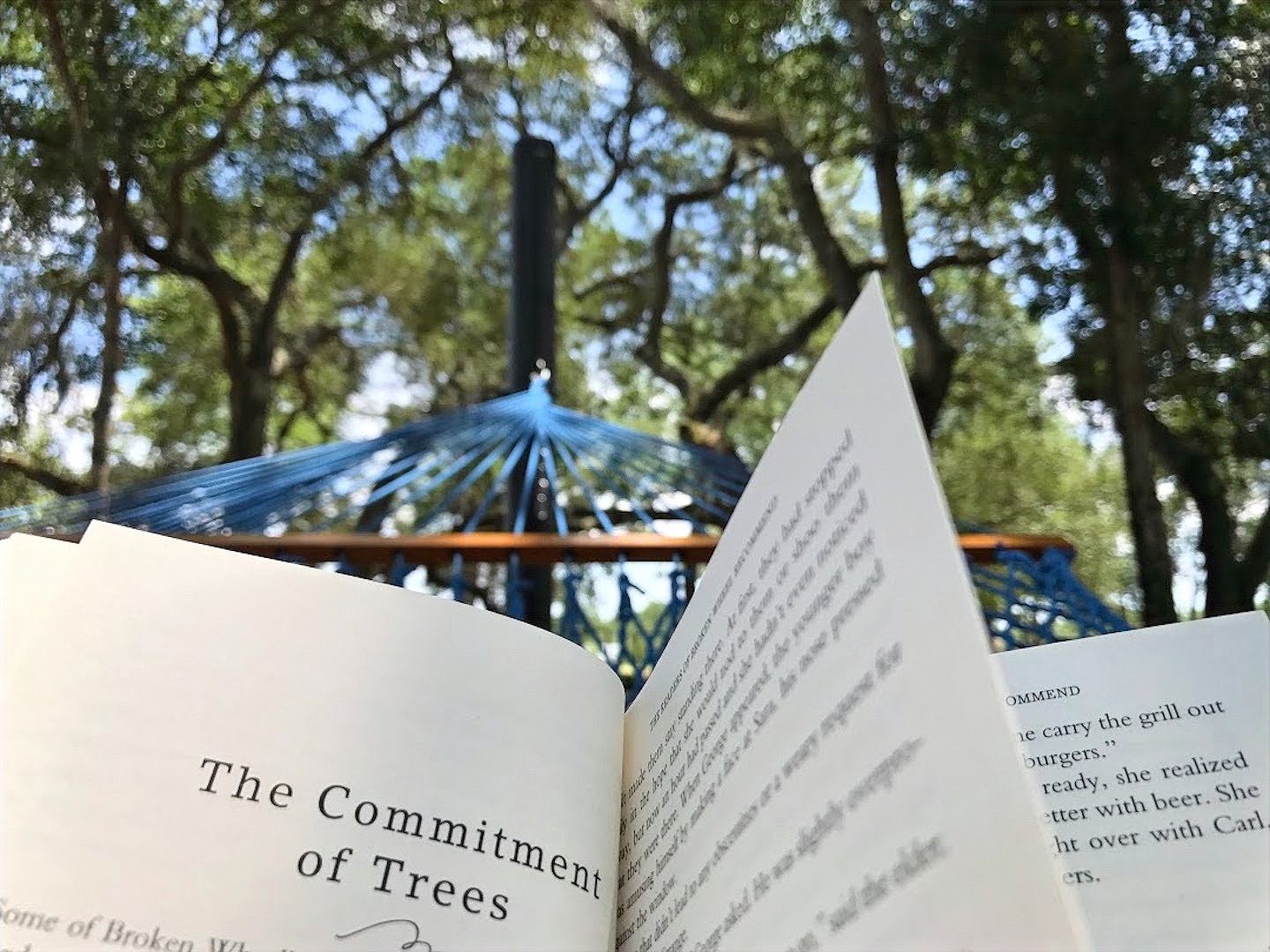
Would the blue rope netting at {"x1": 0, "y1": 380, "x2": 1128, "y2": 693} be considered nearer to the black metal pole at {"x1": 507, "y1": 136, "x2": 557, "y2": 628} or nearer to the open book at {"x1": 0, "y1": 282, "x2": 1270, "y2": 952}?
the black metal pole at {"x1": 507, "y1": 136, "x2": 557, "y2": 628}

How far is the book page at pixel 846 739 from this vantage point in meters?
0.16

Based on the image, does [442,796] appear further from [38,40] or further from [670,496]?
[38,40]

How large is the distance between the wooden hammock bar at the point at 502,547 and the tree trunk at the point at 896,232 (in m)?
0.76

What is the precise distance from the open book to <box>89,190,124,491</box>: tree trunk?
1.51 meters

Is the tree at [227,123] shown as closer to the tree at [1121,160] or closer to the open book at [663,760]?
the tree at [1121,160]

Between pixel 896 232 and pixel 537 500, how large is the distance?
2.68 ft

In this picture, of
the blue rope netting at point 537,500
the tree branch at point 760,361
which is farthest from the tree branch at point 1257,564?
the tree branch at point 760,361

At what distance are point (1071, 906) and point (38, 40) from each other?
158cm

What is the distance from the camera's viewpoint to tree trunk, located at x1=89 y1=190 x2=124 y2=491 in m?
1.52

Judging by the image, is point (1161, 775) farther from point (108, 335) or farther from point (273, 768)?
point (108, 335)

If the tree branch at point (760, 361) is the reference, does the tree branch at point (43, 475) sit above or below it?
below

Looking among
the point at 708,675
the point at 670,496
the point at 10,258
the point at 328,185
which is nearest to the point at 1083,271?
the point at 670,496

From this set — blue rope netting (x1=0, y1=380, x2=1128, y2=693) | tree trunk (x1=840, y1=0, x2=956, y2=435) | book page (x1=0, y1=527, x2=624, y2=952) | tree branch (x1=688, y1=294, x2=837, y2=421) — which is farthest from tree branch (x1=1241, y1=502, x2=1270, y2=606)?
book page (x1=0, y1=527, x2=624, y2=952)

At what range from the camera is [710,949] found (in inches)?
8.1
